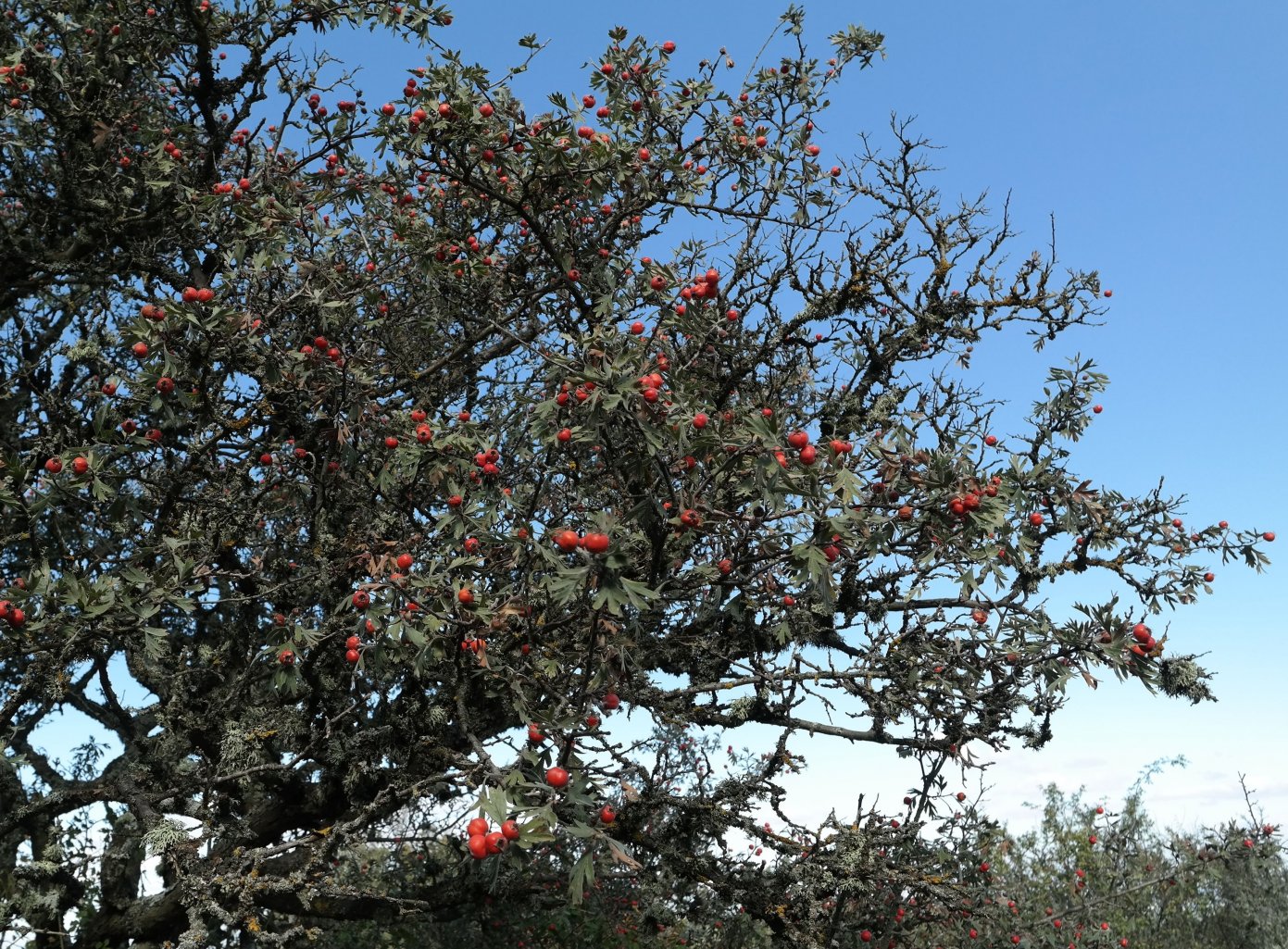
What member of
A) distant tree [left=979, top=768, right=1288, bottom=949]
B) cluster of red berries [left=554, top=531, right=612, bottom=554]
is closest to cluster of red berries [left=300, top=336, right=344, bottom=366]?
cluster of red berries [left=554, top=531, right=612, bottom=554]

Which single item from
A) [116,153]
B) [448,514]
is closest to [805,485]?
[448,514]

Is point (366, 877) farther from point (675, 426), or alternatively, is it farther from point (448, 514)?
point (675, 426)

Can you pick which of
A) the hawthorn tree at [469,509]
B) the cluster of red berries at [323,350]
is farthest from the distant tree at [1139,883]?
the cluster of red berries at [323,350]

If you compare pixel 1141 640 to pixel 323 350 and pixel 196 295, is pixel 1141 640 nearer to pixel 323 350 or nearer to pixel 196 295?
→ pixel 323 350

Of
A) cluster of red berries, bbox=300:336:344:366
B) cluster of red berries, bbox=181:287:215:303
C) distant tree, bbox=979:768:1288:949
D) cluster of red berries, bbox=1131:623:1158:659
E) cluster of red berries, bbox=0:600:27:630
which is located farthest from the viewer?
distant tree, bbox=979:768:1288:949

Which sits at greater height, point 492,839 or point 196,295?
point 196,295

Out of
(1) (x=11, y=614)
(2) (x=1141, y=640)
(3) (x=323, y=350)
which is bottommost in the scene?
(2) (x=1141, y=640)

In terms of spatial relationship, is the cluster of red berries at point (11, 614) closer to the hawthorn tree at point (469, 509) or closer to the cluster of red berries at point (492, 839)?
the hawthorn tree at point (469, 509)

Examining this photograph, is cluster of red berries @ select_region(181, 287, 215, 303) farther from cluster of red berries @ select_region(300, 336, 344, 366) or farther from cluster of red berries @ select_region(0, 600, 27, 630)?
cluster of red berries @ select_region(0, 600, 27, 630)

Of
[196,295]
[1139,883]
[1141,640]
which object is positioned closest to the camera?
[1141,640]

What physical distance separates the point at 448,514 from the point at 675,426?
160 centimetres

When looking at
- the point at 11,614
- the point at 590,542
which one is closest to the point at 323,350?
the point at 11,614

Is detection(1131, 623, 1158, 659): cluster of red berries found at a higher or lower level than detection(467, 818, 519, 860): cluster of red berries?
higher

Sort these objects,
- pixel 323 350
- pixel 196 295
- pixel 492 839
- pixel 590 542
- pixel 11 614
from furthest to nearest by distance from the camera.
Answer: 1. pixel 323 350
2. pixel 196 295
3. pixel 11 614
4. pixel 590 542
5. pixel 492 839
